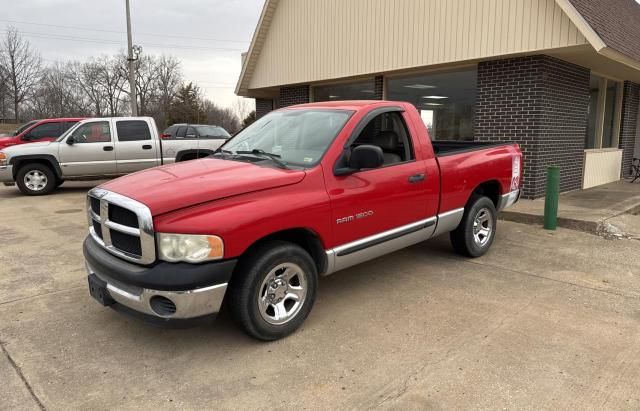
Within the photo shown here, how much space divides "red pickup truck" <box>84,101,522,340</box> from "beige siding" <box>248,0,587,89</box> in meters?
4.54

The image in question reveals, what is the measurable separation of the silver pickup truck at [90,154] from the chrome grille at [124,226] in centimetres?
827

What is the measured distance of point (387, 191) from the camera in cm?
425

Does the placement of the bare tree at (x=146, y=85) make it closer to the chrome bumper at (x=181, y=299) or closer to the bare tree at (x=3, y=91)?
the bare tree at (x=3, y=91)

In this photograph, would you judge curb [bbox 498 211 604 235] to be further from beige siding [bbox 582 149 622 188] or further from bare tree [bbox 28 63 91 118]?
bare tree [bbox 28 63 91 118]

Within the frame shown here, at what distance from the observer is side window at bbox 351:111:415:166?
15.3 ft

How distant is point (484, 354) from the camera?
3.40 meters

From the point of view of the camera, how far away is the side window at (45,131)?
13.3 meters

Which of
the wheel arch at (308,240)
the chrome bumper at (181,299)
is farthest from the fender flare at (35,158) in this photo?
the wheel arch at (308,240)

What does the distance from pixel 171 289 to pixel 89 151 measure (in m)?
9.56

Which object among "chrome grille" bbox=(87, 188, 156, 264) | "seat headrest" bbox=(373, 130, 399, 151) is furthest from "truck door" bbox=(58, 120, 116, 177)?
"seat headrest" bbox=(373, 130, 399, 151)

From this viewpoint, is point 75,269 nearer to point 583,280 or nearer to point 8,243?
point 8,243

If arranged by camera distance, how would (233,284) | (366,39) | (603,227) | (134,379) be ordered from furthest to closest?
(366,39), (603,227), (233,284), (134,379)

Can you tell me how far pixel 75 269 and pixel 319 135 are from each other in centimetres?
340

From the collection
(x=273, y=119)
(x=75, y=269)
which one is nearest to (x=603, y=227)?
(x=273, y=119)
